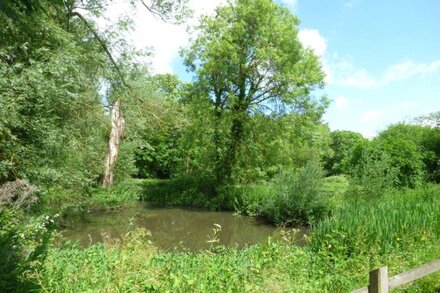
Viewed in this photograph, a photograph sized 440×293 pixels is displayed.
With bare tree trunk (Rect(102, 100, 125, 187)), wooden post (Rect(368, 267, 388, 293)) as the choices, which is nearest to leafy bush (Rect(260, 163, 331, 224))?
bare tree trunk (Rect(102, 100, 125, 187))

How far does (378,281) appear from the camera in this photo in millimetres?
3783

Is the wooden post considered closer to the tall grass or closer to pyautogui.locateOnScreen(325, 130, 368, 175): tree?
the tall grass

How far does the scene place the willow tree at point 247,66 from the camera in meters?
21.3

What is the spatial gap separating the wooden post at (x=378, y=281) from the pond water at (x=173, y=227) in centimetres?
815

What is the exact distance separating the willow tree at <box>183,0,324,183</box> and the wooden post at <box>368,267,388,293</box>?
17.8 meters

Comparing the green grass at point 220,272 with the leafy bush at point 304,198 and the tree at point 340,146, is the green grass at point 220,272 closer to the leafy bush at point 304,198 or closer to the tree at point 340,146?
the leafy bush at point 304,198

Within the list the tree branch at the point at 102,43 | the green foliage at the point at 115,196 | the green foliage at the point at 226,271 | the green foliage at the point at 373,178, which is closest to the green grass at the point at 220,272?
the green foliage at the point at 226,271

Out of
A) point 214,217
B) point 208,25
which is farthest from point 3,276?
point 208,25

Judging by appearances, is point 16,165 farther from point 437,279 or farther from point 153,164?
point 153,164


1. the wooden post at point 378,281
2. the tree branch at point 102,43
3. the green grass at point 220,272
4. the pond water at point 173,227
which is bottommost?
the pond water at point 173,227

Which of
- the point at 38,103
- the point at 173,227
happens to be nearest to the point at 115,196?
the point at 173,227

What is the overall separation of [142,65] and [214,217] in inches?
323

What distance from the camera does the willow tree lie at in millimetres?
21344

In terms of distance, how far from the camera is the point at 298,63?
856 inches
